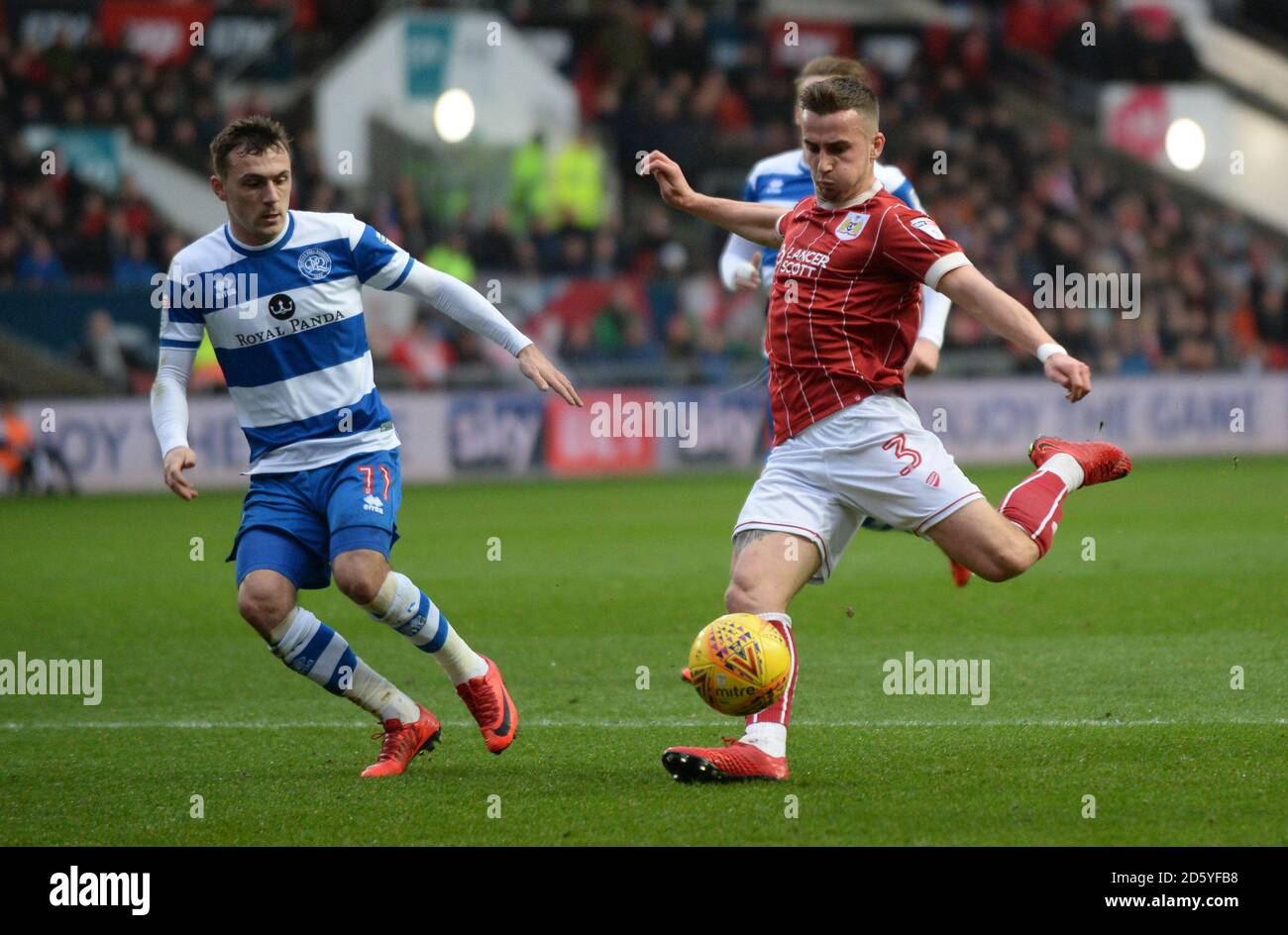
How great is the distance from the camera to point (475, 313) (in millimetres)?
5965

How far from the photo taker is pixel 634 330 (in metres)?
21.2

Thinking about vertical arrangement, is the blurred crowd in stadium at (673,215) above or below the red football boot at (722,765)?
above

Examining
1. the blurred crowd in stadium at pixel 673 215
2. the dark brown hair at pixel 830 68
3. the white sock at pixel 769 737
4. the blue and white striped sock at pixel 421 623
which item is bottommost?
the white sock at pixel 769 737

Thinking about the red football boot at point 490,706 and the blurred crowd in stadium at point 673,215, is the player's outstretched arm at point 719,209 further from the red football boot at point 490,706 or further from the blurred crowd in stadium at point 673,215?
the blurred crowd in stadium at point 673,215

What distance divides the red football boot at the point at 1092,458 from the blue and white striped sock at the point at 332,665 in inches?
93.8

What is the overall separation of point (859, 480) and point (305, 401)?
74.5 inches

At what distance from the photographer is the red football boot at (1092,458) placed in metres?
6.05

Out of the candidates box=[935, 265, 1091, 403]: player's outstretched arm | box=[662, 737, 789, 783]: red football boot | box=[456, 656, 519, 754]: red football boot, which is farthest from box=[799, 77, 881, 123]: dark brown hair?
box=[456, 656, 519, 754]: red football boot

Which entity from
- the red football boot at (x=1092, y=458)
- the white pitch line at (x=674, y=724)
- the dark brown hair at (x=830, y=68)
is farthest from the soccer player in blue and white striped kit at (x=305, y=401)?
the dark brown hair at (x=830, y=68)

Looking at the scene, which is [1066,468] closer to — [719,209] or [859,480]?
[859,480]

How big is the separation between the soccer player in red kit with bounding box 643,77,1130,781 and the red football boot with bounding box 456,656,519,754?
0.72m

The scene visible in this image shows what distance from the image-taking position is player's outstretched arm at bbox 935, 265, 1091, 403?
194 inches

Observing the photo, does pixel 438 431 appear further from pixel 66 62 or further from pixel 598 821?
pixel 598 821

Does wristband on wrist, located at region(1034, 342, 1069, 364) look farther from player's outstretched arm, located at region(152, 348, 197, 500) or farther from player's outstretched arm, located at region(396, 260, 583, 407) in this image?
player's outstretched arm, located at region(152, 348, 197, 500)
